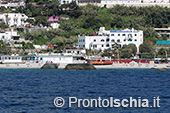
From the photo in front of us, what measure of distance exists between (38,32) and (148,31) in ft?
120

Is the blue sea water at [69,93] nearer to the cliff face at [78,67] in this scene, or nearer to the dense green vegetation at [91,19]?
the cliff face at [78,67]

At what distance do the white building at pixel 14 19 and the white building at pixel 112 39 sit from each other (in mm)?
29782

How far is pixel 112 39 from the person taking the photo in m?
157

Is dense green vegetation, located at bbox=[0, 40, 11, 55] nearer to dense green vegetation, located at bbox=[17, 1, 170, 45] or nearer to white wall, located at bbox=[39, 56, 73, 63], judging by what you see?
white wall, located at bbox=[39, 56, 73, 63]

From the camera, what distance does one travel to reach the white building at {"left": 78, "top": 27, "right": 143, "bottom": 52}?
155625mm

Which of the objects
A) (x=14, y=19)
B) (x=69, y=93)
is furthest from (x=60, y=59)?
(x=69, y=93)

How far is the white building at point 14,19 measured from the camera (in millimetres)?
177375

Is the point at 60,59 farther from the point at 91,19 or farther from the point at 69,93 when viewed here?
the point at 69,93

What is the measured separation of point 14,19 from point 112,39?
132ft

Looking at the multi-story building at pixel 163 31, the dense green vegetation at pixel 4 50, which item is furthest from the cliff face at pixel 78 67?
the multi-story building at pixel 163 31

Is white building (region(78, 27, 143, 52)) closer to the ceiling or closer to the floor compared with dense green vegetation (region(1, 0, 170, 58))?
closer to the floor

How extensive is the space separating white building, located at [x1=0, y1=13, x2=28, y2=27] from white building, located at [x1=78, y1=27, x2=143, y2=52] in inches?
1173

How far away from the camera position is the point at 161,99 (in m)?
57.5

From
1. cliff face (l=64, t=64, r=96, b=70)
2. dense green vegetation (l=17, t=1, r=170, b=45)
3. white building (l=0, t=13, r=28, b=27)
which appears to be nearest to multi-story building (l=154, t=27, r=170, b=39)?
dense green vegetation (l=17, t=1, r=170, b=45)
